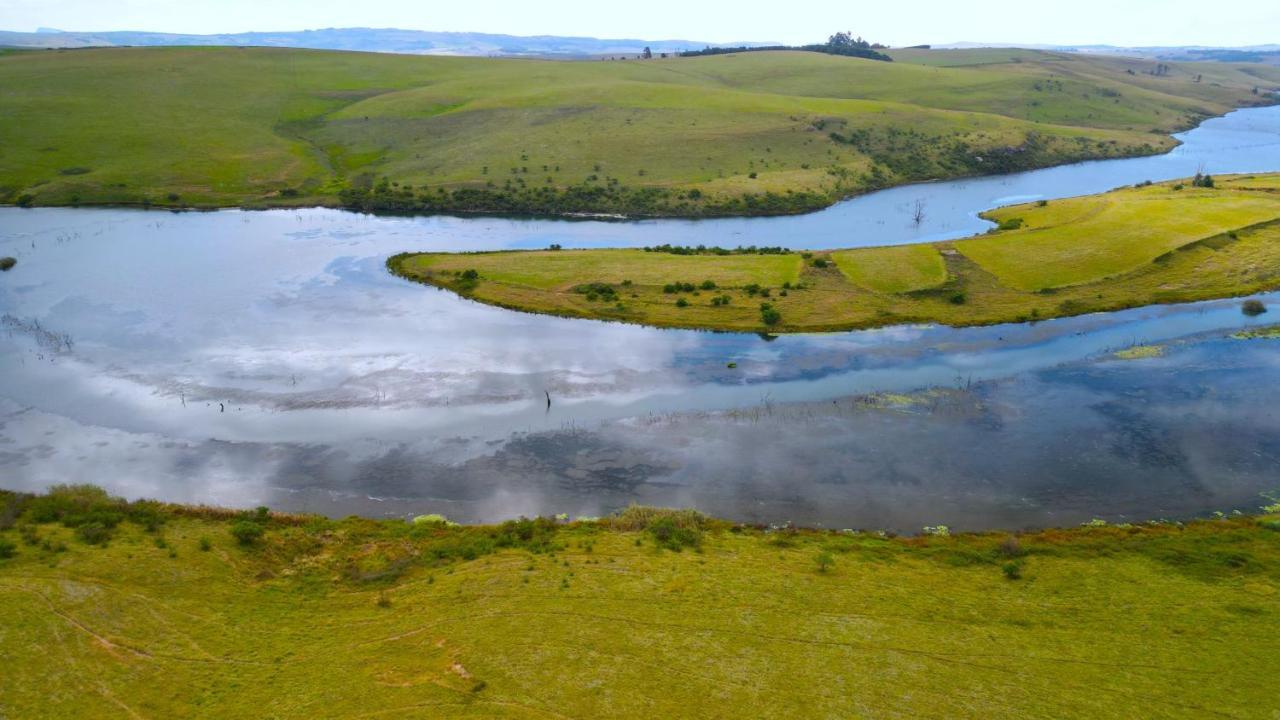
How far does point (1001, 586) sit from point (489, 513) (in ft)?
80.6

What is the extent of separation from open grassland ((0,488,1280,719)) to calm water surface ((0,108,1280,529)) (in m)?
3.65

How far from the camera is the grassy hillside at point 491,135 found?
106m

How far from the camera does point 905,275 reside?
2761 inches

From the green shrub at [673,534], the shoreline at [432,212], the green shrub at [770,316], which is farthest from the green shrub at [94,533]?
the shoreline at [432,212]

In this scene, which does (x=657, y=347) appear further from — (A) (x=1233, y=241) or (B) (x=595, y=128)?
(B) (x=595, y=128)

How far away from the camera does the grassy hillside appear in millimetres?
105625

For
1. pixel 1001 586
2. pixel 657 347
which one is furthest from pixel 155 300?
pixel 1001 586

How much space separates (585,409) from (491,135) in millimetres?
91105

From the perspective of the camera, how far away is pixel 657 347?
190 feet

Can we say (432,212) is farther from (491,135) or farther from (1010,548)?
(1010,548)

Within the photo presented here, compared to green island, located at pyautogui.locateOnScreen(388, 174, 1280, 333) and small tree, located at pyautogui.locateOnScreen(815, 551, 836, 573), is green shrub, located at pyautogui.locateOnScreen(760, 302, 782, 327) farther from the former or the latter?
small tree, located at pyautogui.locateOnScreen(815, 551, 836, 573)

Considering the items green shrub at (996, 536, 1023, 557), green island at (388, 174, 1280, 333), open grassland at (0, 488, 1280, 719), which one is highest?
green island at (388, 174, 1280, 333)

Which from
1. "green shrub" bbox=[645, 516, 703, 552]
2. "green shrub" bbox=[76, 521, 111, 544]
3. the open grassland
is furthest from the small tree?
"green shrub" bbox=[76, 521, 111, 544]

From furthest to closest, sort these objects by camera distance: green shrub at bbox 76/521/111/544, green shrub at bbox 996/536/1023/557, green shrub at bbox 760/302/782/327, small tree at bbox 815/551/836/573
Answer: green shrub at bbox 760/302/782/327, green shrub at bbox 996/536/1023/557, green shrub at bbox 76/521/111/544, small tree at bbox 815/551/836/573
